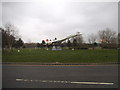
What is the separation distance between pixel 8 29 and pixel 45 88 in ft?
85.2

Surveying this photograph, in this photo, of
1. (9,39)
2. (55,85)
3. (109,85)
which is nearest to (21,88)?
(55,85)

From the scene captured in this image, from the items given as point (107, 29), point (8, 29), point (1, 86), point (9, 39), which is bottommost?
point (1, 86)

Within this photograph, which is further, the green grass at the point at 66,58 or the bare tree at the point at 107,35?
the bare tree at the point at 107,35

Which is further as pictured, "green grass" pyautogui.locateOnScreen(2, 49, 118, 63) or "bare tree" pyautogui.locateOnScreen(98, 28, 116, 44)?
"bare tree" pyautogui.locateOnScreen(98, 28, 116, 44)

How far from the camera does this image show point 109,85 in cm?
516

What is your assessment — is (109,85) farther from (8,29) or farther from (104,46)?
(104,46)

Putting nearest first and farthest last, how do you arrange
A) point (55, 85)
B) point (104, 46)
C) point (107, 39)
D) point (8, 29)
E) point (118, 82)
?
A: point (55, 85) < point (118, 82) < point (8, 29) < point (104, 46) < point (107, 39)

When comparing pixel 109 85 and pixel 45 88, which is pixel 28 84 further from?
pixel 109 85

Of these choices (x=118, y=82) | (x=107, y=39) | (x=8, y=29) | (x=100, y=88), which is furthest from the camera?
(x=107, y=39)

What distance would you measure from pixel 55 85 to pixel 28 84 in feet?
4.05

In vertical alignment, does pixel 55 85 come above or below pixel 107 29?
below

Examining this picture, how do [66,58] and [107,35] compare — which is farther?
[107,35]

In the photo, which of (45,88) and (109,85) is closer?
(45,88)

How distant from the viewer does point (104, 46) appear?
4722 cm
